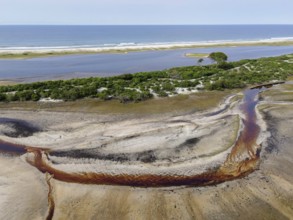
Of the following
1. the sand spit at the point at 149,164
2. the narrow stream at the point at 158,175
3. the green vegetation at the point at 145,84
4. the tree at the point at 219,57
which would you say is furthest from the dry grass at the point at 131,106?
the tree at the point at 219,57

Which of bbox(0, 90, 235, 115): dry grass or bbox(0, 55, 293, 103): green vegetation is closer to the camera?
bbox(0, 90, 235, 115): dry grass

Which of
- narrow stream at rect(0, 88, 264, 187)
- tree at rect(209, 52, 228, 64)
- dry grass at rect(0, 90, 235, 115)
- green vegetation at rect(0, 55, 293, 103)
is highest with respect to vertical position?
tree at rect(209, 52, 228, 64)

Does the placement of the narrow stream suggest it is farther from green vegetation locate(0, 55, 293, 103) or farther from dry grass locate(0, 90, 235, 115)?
green vegetation locate(0, 55, 293, 103)

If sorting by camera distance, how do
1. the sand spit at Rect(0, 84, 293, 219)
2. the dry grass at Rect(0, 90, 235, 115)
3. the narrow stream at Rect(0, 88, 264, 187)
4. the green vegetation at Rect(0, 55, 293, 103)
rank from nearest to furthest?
1. the sand spit at Rect(0, 84, 293, 219)
2. the narrow stream at Rect(0, 88, 264, 187)
3. the dry grass at Rect(0, 90, 235, 115)
4. the green vegetation at Rect(0, 55, 293, 103)

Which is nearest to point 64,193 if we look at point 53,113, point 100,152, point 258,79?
point 100,152

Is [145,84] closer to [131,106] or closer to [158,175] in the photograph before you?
[131,106]

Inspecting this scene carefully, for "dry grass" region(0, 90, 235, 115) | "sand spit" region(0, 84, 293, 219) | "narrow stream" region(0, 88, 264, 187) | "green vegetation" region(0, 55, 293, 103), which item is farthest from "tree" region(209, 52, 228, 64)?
"narrow stream" region(0, 88, 264, 187)

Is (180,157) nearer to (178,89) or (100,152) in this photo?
(100,152)
